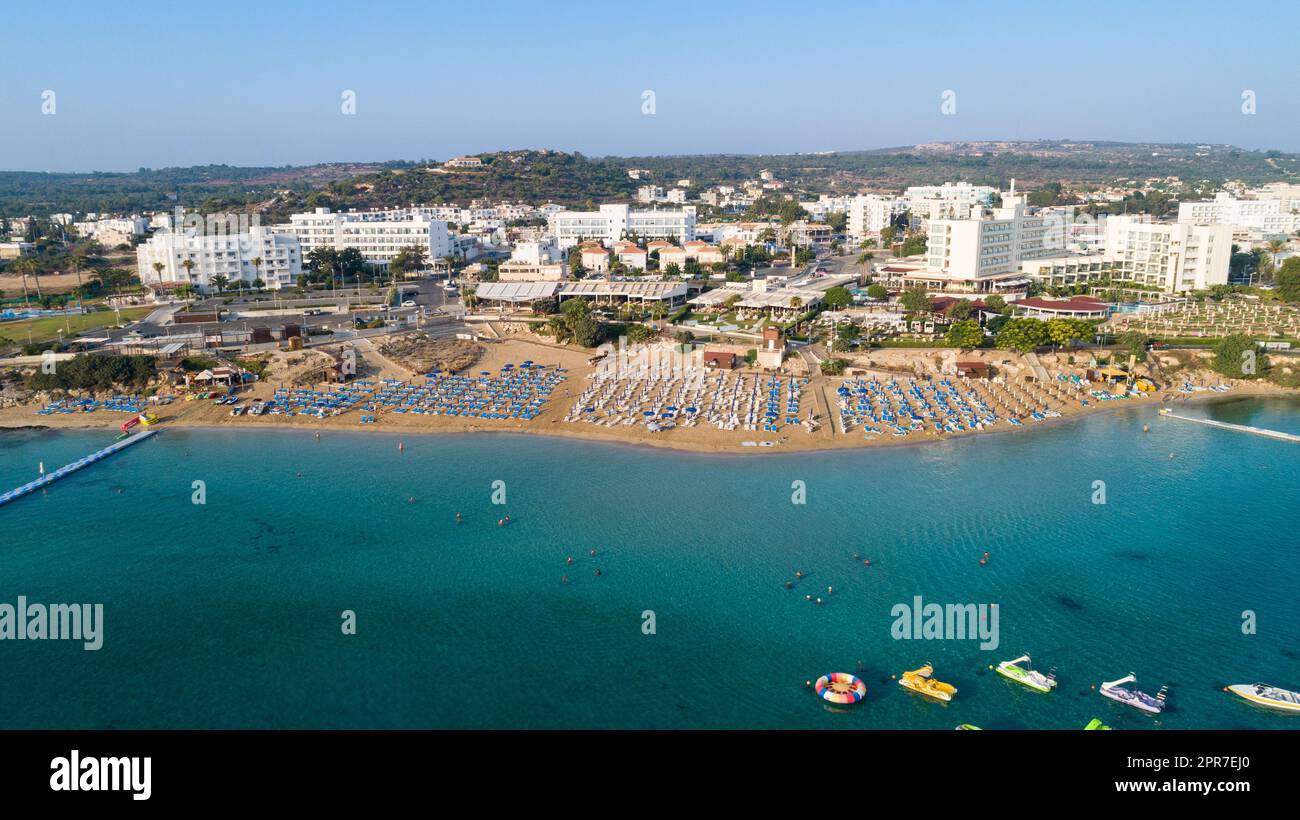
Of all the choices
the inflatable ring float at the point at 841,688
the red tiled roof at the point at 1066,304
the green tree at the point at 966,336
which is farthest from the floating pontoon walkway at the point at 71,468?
the red tiled roof at the point at 1066,304

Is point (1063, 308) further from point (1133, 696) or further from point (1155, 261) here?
point (1133, 696)

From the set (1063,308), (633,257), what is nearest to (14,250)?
(633,257)

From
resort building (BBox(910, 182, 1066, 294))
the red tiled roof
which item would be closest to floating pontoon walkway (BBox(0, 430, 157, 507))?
the red tiled roof

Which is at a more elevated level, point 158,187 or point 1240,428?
point 158,187

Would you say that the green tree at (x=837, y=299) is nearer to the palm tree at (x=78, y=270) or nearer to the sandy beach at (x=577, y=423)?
the sandy beach at (x=577, y=423)

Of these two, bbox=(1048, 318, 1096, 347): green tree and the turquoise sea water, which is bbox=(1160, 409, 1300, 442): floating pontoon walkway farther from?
bbox=(1048, 318, 1096, 347): green tree

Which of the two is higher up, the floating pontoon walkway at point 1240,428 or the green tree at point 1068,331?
the green tree at point 1068,331

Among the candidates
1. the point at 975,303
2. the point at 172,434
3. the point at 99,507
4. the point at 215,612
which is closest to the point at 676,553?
the point at 215,612
